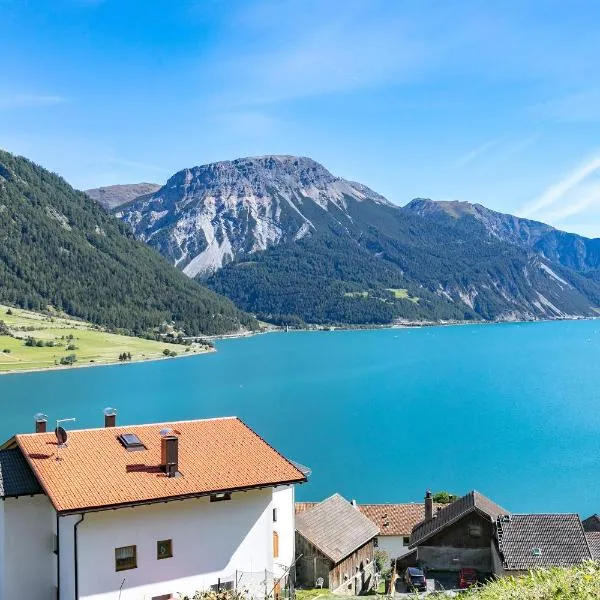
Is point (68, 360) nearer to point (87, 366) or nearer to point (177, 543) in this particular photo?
point (87, 366)

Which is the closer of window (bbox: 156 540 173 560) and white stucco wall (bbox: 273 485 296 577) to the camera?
window (bbox: 156 540 173 560)

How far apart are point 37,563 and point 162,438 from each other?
15.6 ft

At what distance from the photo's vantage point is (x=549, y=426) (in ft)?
283

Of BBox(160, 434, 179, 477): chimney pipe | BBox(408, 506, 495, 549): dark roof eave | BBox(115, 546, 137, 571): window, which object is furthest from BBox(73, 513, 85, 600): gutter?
BBox(408, 506, 495, 549): dark roof eave

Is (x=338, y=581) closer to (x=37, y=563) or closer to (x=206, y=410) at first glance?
(x=37, y=563)

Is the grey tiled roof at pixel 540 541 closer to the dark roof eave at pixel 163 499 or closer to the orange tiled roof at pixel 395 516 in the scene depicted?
the orange tiled roof at pixel 395 516

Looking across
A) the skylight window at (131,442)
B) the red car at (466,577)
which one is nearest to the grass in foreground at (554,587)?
the skylight window at (131,442)

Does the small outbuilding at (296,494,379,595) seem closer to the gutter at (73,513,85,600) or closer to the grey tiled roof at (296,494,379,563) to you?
the grey tiled roof at (296,494,379,563)

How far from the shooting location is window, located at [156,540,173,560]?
2008 centimetres

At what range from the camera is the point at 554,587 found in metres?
9.14

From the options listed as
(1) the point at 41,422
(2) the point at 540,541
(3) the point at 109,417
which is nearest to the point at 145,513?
(3) the point at 109,417

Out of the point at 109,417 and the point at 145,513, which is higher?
the point at 109,417

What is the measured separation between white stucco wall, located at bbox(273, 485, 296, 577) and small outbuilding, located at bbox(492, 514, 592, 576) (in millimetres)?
9282

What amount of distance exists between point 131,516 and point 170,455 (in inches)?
78.5
